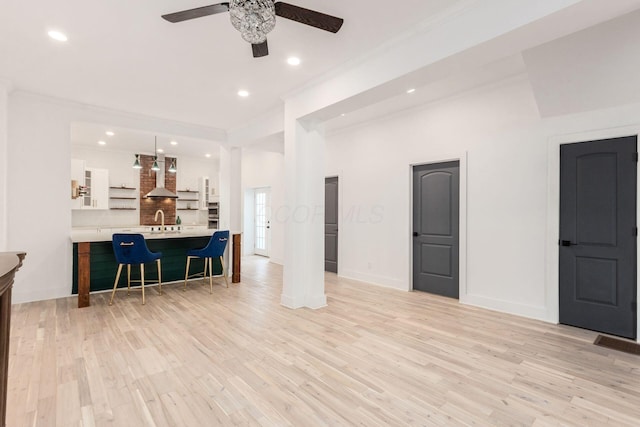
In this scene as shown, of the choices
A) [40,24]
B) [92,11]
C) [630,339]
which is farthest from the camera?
[630,339]

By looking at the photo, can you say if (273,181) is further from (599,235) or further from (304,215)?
(599,235)

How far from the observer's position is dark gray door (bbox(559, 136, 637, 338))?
3.31 metres

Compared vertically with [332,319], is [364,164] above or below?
above

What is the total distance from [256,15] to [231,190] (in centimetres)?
473

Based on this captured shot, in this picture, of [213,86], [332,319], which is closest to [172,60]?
[213,86]

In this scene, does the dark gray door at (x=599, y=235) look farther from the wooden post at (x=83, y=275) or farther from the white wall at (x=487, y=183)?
the wooden post at (x=83, y=275)

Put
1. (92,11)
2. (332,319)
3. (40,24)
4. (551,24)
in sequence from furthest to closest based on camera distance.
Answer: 1. (332,319)
2. (40,24)
3. (92,11)
4. (551,24)

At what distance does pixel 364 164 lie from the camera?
5926mm

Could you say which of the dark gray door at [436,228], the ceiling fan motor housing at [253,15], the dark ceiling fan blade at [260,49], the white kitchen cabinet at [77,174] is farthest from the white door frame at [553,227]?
the white kitchen cabinet at [77,174]

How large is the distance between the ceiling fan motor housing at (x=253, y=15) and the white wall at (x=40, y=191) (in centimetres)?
427

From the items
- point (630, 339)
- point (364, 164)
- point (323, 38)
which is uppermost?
point (323, 38)

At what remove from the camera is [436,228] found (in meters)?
4.98

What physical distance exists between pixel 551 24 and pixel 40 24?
4.10m

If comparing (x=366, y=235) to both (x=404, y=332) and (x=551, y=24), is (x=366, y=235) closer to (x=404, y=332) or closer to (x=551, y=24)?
(x=404, y=332)
